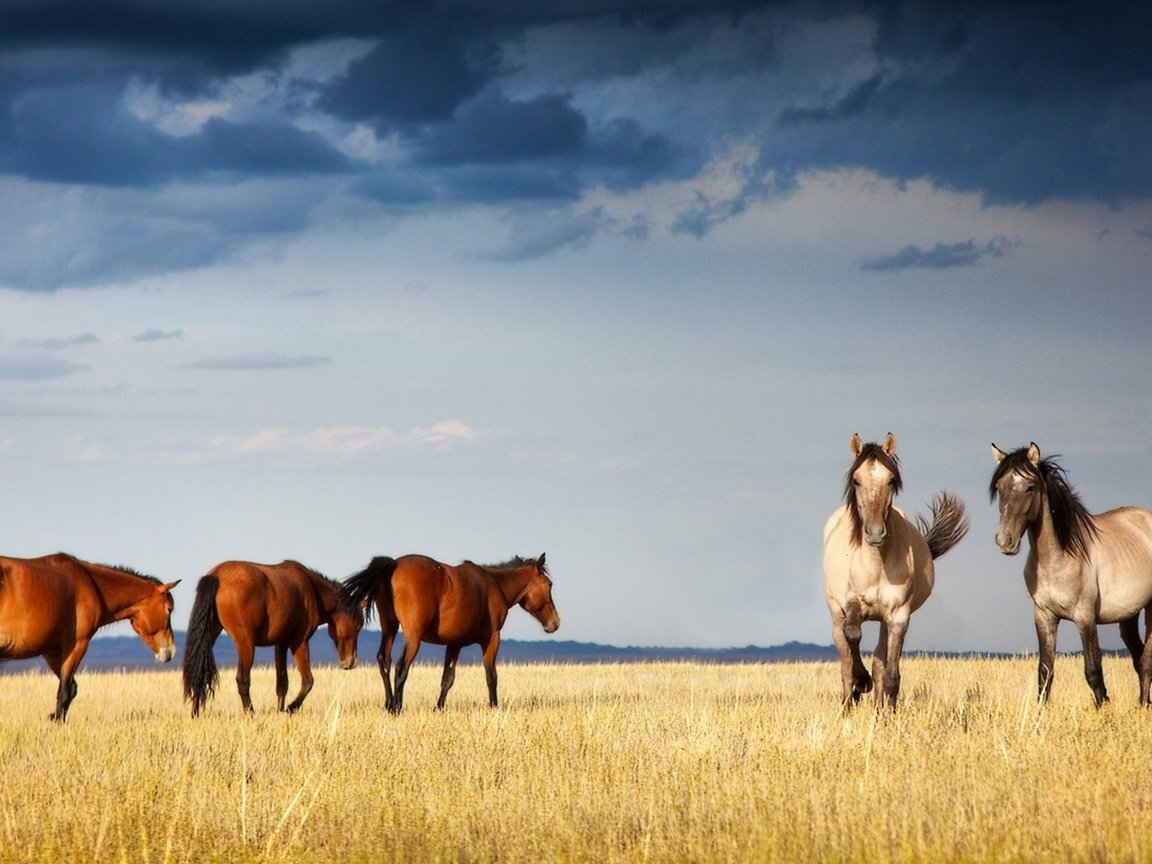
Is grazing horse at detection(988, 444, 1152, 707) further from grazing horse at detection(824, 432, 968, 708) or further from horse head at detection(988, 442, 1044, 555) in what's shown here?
grazing horse at detection(824, 432, 968, 708)

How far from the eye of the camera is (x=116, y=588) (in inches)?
571

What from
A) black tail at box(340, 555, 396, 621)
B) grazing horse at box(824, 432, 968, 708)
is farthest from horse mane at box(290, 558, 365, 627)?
grazing horse at box(824, 432, 968, 708)

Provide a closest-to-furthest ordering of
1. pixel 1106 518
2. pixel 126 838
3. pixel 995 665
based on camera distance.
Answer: pixel 126 838
pixel 1106 518
pixel 995 665

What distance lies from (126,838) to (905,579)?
765 cm

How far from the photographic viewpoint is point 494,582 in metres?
16.5

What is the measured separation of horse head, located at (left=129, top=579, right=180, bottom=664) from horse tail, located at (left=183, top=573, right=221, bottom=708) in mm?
252

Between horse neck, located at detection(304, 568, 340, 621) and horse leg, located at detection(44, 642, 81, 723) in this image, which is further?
horse neck, located at detection(304, 568, 340, 621)

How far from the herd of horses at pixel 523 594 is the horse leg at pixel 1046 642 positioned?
0.02 meters

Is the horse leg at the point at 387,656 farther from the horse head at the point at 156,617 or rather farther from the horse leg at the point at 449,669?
the horse head at the point at 156,617

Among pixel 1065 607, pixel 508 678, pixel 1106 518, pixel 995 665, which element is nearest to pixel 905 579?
pixel 1065 607

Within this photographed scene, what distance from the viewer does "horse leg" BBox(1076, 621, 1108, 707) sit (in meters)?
12.2

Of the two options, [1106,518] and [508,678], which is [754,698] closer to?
[1106,518]

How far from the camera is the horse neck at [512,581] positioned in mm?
16734

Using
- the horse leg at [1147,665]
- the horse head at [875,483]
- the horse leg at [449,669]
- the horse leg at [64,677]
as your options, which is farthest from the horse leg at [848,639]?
the horse leg at [64,677]
